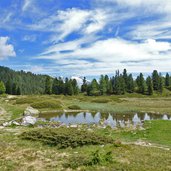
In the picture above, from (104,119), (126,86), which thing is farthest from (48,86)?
(104,119)

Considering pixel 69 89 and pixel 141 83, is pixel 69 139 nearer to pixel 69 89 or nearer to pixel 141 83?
pixel 69 89

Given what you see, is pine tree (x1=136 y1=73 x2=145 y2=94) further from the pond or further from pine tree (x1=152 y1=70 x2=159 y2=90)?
the pond

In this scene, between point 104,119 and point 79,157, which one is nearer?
point 79,157

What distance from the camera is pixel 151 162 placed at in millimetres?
15484

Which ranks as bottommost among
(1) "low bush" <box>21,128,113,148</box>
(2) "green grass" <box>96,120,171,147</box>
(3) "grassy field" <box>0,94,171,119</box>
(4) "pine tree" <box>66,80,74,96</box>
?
(2) "green grass" <box>96,120,171,147</box>

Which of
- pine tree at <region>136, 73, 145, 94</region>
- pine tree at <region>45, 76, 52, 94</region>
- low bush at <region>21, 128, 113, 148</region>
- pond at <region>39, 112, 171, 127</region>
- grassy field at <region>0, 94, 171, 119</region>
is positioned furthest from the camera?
pine tree at <region>45, 76, 52, 94</region>

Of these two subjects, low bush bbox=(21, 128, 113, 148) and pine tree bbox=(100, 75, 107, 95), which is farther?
pine tree bbox=(100, 75, 107, 95)

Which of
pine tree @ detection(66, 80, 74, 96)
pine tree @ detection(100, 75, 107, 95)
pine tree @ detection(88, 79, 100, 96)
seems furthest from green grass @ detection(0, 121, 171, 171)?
pine tree @ detection(88, 79, 100, 96)

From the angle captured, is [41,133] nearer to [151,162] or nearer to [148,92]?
[151,162]

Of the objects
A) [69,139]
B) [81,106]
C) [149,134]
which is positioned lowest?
[149,134]

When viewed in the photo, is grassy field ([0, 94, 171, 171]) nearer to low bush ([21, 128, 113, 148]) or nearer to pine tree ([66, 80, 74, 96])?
low bush ([21, 128, 113, 148])

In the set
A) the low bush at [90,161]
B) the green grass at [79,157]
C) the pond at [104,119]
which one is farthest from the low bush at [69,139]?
the pond at [104,119]

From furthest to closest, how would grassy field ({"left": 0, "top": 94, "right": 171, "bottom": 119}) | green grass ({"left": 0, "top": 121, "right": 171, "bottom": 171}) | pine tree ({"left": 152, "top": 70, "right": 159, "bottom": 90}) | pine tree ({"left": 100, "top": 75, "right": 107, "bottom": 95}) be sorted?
pine tree ({"left": 152, "top": 70, "right": 159, "bottom": 90}), pine tree ({"left": 100, "top": 75, "right": 107, "bottom": 95}), grassy field ({"left": 0, "top": 94, "right": 171, "bottom": 119}), green grass ({"left": 0, "top": 121, "right": 171, "bottom": 171})

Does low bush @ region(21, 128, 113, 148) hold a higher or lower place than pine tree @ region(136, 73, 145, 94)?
lower
